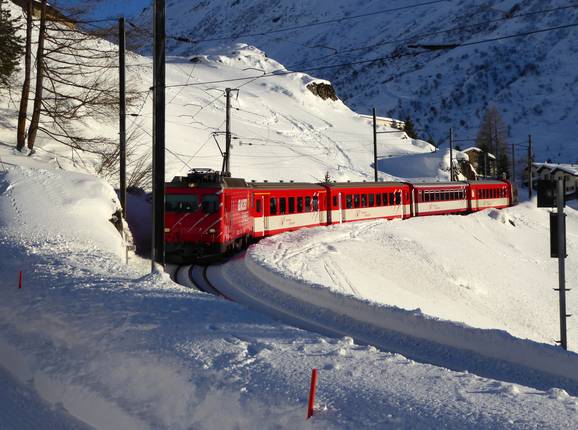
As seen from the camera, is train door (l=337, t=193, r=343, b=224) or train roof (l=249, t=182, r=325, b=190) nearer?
train roof (l=249, t=182, r=325, b=190)

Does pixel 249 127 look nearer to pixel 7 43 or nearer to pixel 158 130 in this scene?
pixel 7 43

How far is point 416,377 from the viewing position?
8.30 m

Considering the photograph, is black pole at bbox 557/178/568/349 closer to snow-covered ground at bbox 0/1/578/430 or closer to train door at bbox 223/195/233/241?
snow-covered ground at bbox 0/1/578/430

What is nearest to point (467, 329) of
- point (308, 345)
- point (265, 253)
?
point (308, 345)

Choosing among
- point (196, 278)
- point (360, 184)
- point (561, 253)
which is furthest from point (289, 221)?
point (561, 253)

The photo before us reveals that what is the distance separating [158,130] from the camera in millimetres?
17031

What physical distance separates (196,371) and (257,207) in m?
16.9

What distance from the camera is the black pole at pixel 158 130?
16.2m

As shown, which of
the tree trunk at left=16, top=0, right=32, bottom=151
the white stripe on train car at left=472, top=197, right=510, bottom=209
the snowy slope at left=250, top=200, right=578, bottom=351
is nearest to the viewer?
the snowy slope at left=250, top=200, right=578, bottom=351

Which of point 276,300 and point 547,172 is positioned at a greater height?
point 547,172

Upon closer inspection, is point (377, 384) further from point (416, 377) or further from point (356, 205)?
Result: point (356, 205)

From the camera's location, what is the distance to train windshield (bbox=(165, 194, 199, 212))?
70.7ft

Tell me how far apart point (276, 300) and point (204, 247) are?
20.3 ft

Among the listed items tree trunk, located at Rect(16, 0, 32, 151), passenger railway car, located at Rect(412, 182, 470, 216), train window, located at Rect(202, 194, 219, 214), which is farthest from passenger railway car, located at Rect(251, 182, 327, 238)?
passenger railway car, located at Rect(412, 182, 470, 216)
